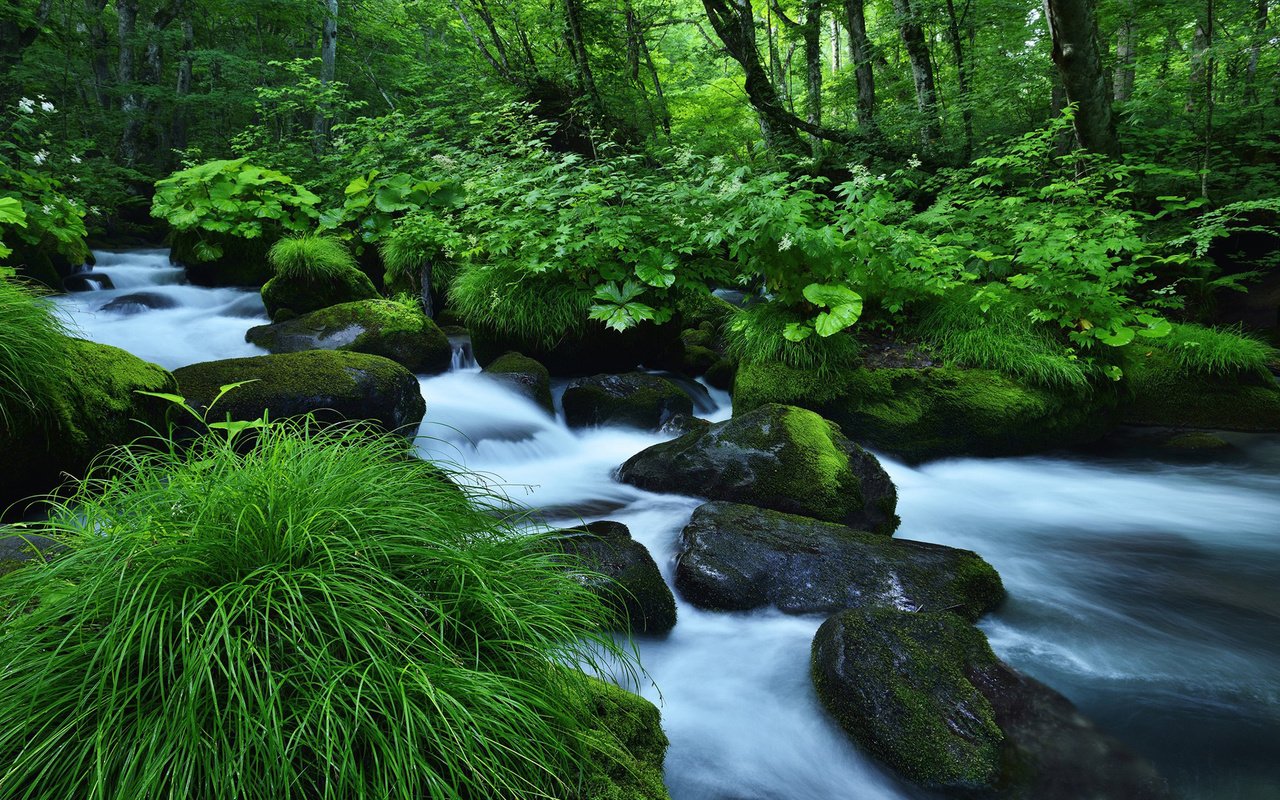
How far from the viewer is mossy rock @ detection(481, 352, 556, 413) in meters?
6.85

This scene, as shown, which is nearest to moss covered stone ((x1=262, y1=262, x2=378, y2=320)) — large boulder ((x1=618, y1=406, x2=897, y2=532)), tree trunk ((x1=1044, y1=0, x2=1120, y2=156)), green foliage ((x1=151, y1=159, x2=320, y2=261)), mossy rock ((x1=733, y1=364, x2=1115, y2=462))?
green foliage ((x1=151, y1=159, x2=320, y2=261))

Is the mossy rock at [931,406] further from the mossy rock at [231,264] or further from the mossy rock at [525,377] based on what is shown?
the mossy rock at [231,264]

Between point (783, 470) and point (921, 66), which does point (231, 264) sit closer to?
point (783, 470)

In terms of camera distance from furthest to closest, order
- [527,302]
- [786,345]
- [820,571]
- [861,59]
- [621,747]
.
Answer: [861,59], [527,302], [786,345], [820,571], [621,747]

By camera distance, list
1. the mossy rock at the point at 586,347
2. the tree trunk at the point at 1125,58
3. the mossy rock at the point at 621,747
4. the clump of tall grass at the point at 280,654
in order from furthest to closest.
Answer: the tree trunk at the point at 1125,58, the mossy rock at the point at 586,347, the mossy rock at the point at 621,747, the clump of tall grass at the point at 280,654

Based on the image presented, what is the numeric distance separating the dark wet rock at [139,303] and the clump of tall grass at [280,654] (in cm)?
808

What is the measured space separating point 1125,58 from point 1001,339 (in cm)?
1001

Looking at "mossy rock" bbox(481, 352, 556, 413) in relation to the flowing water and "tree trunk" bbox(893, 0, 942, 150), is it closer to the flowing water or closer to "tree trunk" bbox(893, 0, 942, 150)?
the flowing water

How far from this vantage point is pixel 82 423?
11.0 ft

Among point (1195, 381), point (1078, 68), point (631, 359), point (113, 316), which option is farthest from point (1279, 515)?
point (113, 316)

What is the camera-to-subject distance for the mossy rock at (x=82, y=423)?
307cm

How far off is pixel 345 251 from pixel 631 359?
14.7 ft

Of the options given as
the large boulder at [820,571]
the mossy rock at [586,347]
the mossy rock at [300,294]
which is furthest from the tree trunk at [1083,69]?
the mossy rock at [300,294]

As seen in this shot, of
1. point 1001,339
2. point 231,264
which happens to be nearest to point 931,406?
point 1001,339
